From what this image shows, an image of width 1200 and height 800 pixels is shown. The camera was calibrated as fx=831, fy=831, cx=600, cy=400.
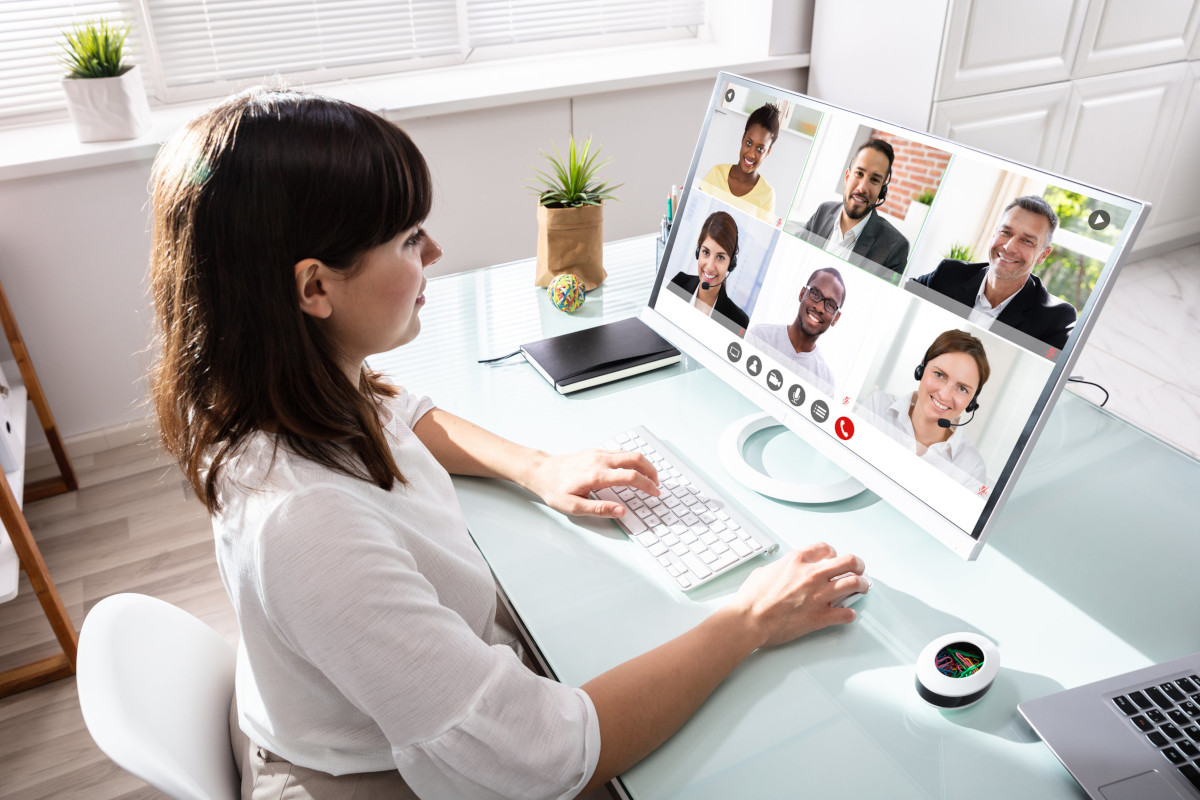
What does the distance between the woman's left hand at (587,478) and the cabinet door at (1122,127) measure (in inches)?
102

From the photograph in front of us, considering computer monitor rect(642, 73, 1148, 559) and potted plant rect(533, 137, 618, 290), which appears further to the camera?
potted plant rect(533, 137, 618, 290)

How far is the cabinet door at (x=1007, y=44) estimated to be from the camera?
96.9 inches

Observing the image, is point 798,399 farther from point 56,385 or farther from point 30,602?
point 56,385

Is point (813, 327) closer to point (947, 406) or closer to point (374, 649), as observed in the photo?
point (947, 406)

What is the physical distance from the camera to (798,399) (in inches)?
40.8

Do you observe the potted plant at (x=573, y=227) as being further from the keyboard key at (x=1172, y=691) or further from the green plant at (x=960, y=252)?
the keyboard key at (x=1172, y=691)

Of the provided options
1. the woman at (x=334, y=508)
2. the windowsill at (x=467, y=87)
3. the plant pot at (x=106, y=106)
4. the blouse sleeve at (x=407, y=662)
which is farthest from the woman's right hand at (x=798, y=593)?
the plant pot at (x=106, y=106)

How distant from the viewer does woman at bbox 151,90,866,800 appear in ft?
2.21

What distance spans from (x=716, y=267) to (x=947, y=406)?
41 cm

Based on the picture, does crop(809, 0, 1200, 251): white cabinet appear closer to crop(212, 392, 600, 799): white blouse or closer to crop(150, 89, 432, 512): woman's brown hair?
crop(150, 89, 432, 512): woman's brown hair

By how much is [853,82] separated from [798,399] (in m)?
2.12

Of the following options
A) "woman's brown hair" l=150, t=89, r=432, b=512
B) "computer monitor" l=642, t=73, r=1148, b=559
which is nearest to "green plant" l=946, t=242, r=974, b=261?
"computer monitor" l=642, t=73, r=1148, b=559

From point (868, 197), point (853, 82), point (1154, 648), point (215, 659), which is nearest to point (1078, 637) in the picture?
point (1154, 648)

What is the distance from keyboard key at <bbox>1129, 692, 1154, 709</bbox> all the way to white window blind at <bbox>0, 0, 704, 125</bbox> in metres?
2.60
